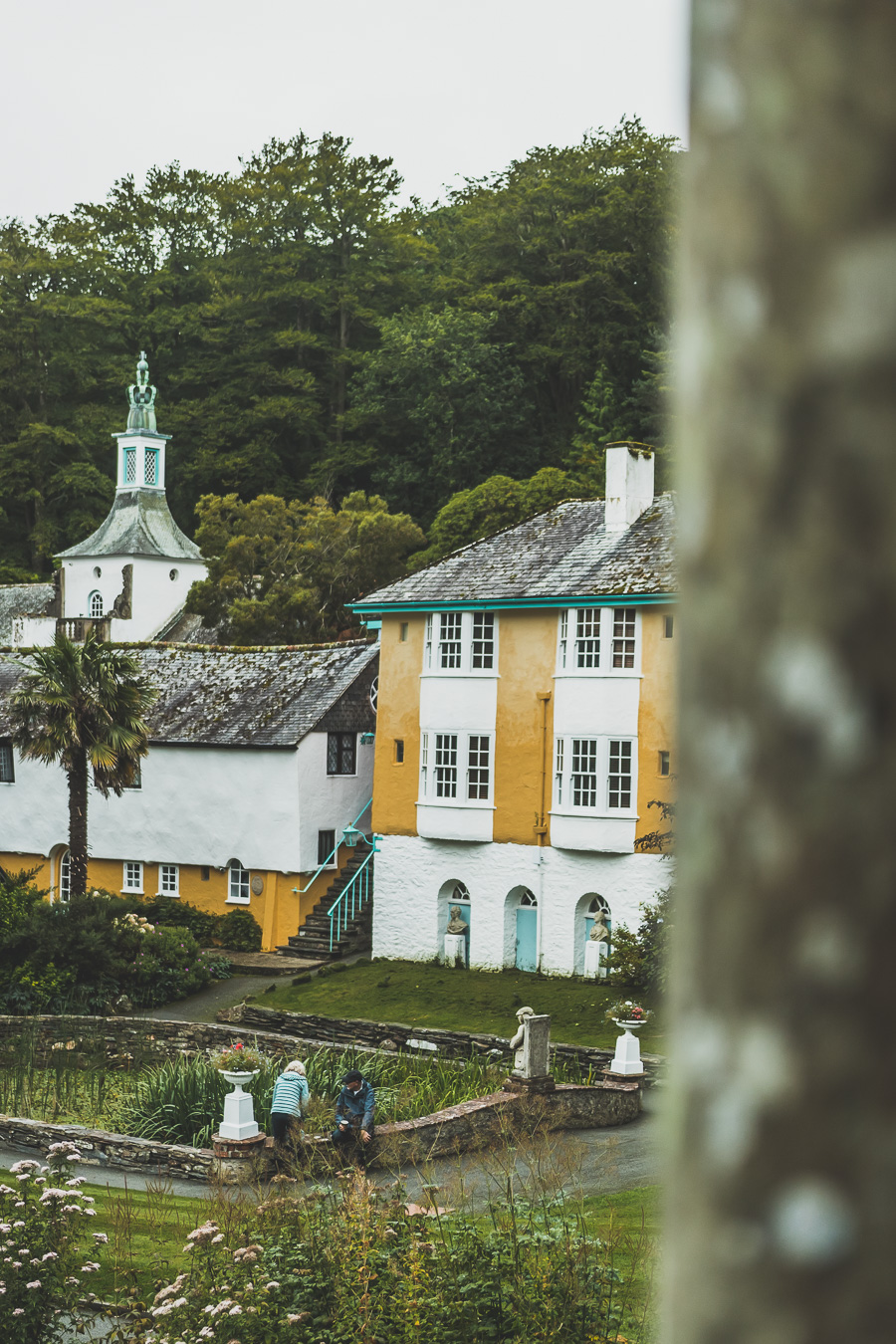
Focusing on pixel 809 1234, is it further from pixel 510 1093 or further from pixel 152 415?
pixel 152 415

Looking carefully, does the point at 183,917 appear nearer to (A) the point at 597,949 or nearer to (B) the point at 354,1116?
(A) the point at 597,949

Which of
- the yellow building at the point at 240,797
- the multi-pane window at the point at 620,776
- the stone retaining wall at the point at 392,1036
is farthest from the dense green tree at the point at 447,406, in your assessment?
the stone retaining wall at the point at 392,1036

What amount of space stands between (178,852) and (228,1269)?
30.6m

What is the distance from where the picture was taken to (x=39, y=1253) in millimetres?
11000

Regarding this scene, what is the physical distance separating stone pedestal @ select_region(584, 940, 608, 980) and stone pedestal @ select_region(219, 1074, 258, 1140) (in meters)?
15.1

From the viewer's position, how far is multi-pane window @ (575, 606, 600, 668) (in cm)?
3378

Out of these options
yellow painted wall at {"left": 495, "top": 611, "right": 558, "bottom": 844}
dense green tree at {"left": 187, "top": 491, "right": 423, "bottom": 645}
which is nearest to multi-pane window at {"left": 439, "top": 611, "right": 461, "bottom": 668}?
yellow painted wall at {"left": 495, "top": 611, "right": 558, "bottom": 844}

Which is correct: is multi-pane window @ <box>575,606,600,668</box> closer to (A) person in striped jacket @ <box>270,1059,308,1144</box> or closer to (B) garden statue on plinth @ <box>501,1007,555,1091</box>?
(B) garden statue on plinth @ <box>501,1007,555,1091</box>

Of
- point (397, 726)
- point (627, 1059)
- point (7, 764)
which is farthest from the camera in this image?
point (7, 764)

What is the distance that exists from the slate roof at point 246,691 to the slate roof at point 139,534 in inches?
872

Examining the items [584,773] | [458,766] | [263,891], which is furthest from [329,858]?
[584,773]

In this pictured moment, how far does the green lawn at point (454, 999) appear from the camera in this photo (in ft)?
94.4

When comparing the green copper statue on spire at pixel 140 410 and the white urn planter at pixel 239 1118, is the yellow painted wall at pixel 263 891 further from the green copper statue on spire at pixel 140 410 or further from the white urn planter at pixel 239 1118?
the green copper statue on spire at pixel 140 410

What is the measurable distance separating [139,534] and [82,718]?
33.6 meters
